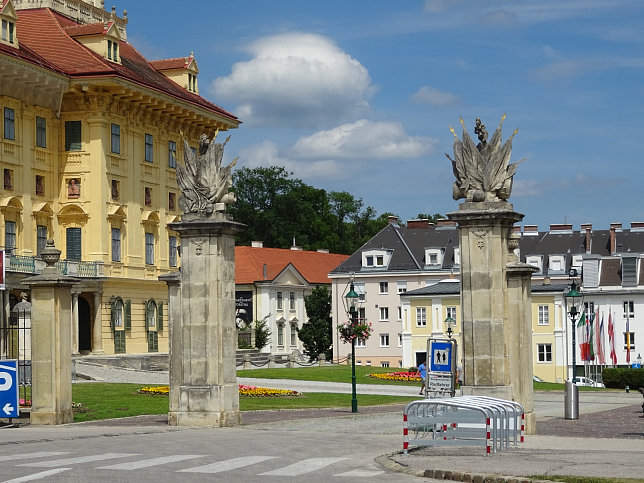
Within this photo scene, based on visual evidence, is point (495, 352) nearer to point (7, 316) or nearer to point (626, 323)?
point (7, 316)

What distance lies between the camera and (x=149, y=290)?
238 feet

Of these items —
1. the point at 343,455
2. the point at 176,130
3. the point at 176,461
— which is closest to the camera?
the point at 176,461

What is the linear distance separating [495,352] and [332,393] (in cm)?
2236

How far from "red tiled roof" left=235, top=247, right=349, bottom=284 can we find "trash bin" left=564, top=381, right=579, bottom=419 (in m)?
68.7

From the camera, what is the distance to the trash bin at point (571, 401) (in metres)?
33.7

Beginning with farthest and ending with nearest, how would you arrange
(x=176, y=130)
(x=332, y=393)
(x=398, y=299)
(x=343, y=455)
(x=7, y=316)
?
(x=398, y=299), (x=176, y=130), (x=7, y=316), (x=332, y=393), (x=343, y=455)

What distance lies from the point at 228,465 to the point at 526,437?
347 inches

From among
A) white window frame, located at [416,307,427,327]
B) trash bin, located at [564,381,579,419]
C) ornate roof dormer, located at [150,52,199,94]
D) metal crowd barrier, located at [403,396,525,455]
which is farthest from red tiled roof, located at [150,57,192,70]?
metal crowd barrier, located at [403,396,525,455]

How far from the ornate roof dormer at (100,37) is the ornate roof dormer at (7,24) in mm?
5948

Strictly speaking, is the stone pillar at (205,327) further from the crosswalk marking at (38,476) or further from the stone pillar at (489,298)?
the crosswalk marking at (38,476)

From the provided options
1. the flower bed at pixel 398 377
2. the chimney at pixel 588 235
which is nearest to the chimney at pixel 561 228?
the chimney at pixel 588 235

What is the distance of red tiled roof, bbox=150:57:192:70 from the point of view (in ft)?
257

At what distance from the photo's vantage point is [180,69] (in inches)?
3095

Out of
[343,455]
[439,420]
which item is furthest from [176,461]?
[439,420]
